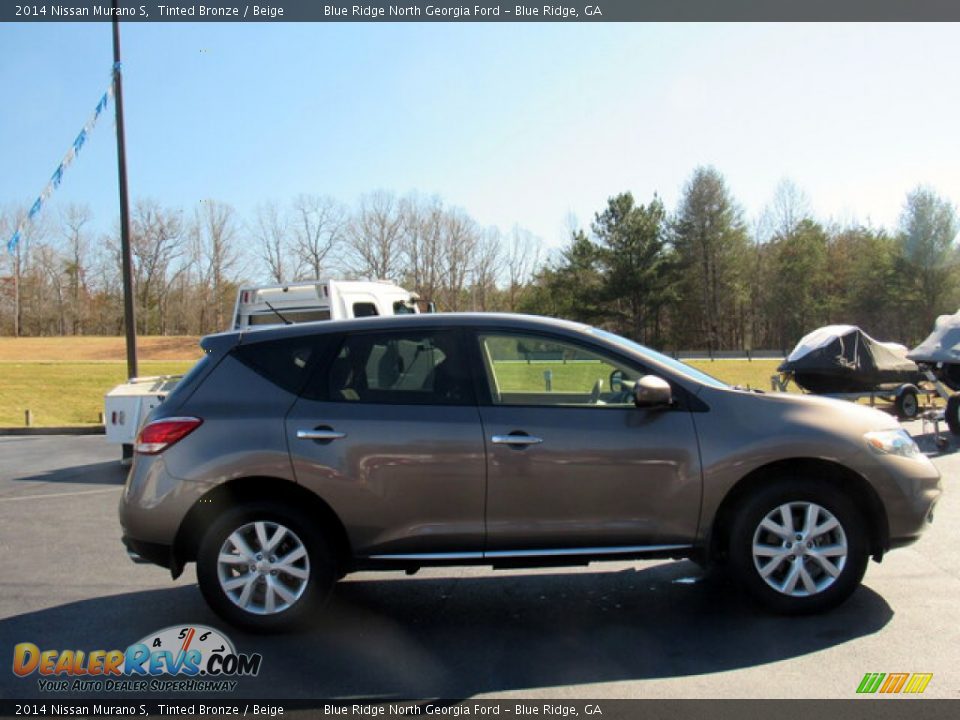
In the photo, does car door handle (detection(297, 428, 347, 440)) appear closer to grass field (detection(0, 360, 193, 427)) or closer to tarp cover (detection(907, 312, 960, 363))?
tarp cover (detection(907, 312, 960, 363))

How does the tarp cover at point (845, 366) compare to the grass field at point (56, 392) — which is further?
the grass field at point (56, 392)

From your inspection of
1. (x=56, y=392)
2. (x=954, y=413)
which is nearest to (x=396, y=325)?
(x=954, y=413)

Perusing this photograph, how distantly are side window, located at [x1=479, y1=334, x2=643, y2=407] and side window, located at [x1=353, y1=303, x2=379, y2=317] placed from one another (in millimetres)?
6716

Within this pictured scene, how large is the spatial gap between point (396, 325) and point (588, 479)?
1.46 meters

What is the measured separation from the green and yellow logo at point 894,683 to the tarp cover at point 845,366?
38.0ft

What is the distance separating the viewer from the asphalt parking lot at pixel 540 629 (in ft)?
12.1

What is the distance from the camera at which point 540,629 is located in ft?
14.4

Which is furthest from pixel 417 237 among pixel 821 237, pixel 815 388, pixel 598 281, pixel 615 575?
pixel 615 575

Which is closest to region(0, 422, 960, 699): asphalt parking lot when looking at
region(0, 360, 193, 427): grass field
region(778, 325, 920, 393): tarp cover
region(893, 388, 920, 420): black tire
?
region(778, 325, 920, 393): tarp cover

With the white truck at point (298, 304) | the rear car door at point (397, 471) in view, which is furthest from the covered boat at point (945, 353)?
the rear car door at point (397, 471)

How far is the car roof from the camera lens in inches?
183

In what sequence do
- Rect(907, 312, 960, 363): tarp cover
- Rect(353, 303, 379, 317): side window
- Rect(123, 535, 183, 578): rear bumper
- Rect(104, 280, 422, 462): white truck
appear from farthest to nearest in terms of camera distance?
Rect(907, 312, 960, 363): tarp cover < Rect(353, 303, 379, 317): side window < Rect(104, 280, 422, 462): white truck < Rect(123, 535, 183, 578): rear bumper

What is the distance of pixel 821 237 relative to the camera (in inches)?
2475

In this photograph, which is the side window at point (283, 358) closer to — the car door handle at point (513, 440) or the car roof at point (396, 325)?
the car roof at point (396, 325)
